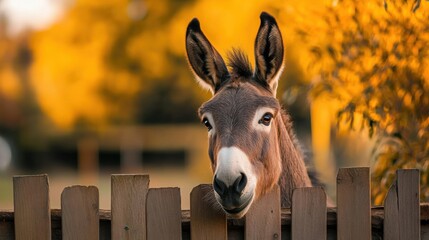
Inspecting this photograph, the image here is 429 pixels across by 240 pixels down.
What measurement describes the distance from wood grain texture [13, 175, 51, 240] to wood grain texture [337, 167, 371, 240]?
4.60ft

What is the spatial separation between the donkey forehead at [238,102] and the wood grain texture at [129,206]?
26.0 inches

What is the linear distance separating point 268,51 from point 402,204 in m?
1.22

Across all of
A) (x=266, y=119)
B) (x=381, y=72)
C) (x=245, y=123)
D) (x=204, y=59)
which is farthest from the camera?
(x=381, y=72)

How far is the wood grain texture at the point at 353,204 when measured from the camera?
4.12 m

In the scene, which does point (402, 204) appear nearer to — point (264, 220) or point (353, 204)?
point (353, 204)

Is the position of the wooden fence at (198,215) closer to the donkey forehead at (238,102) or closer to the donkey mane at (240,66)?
the donkey forehead at (238,102)

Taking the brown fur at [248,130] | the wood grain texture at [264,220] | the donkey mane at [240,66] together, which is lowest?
the wood grain texture at [264,220]

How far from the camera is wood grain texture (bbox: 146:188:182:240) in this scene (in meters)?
4.05

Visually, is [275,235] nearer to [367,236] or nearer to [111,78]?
[367,236]

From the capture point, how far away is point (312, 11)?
22.0ft

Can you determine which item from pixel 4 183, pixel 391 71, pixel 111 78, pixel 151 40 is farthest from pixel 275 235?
pixel 4 183

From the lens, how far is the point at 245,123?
4.42 meters

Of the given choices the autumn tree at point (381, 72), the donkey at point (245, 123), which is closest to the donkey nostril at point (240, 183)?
the donkey at point (245, 123)

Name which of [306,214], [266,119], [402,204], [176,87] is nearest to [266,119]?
[266,119]
